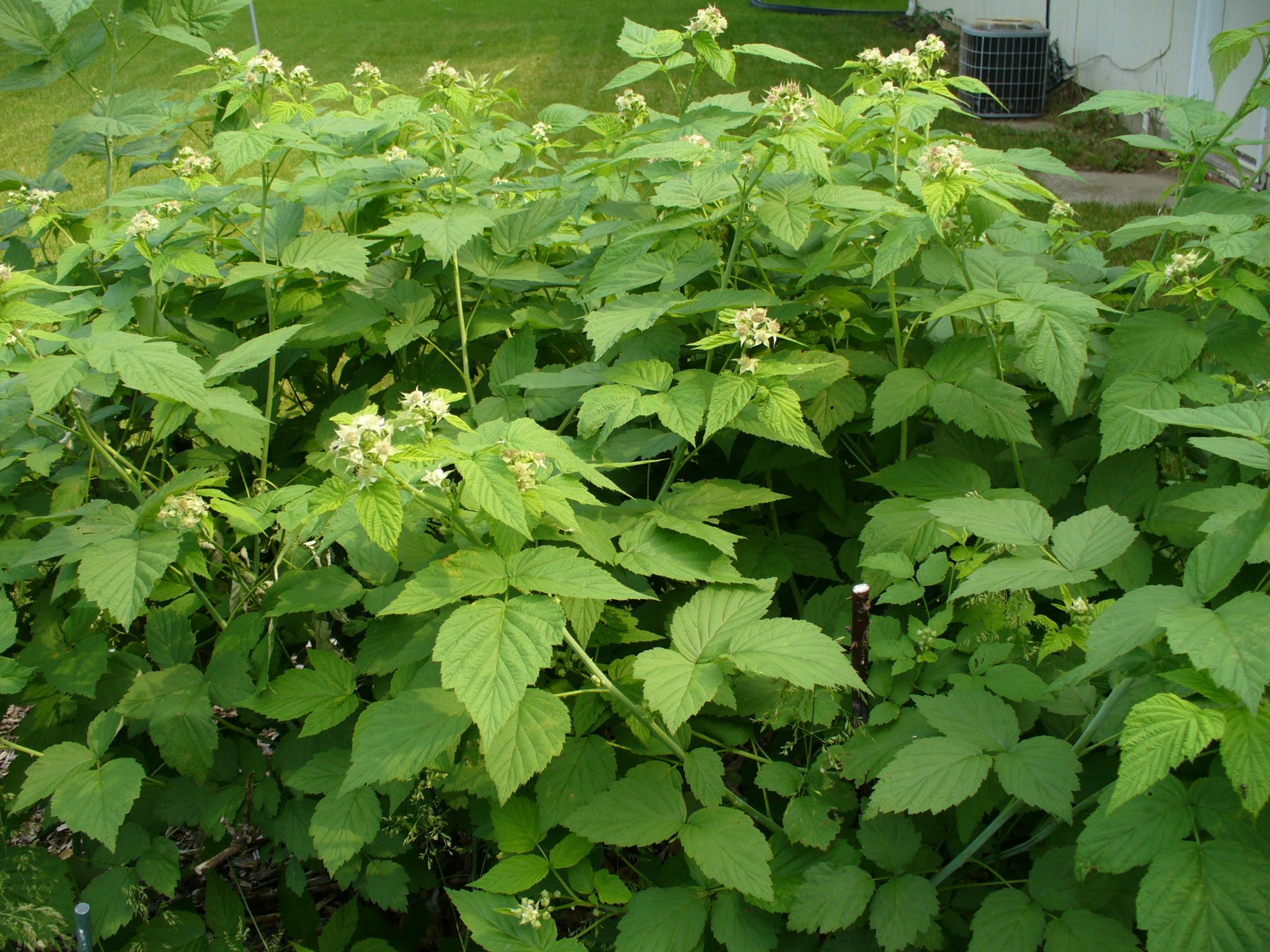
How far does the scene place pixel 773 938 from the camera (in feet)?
4.33

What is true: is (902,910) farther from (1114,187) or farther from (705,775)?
(1114,187)

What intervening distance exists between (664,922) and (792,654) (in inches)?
14.7

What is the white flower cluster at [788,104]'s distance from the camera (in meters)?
1.64

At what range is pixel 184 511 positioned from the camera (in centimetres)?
155

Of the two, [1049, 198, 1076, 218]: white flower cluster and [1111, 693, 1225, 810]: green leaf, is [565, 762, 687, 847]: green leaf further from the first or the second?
[1049, 198, 1076, 218]: white flower cluster

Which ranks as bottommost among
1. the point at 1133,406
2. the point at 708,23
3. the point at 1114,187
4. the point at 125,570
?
the point at 1114,187

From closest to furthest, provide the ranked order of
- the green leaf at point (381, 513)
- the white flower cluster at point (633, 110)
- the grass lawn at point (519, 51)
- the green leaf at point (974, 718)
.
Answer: the green leaf at point (381, 513), the green leaf at point (974, 718), the white flower cluster at point (633, 110), the grass lawn at point (519, 51)

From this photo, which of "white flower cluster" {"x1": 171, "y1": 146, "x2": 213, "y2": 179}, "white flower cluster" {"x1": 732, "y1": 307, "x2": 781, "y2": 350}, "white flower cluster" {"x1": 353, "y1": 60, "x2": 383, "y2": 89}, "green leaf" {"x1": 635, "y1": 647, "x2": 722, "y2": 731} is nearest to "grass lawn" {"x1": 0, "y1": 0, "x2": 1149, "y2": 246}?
"white flower cluster" {"x1": 353, "y1": 60, "x2": 383, "y2": 89}

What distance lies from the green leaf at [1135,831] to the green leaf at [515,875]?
2.16 ft

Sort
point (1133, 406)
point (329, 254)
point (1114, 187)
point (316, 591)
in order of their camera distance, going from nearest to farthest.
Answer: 1. point (1133, 406)
2. point (316, 591)
3. point (329, 254)
4. point (1114, 187)

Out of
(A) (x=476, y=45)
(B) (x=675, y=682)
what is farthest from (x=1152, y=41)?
(B) (x=675, y=682)

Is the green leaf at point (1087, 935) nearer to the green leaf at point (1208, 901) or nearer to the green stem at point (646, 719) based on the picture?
the green leaf at point (1208, 901)

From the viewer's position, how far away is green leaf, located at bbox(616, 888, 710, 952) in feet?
4.20

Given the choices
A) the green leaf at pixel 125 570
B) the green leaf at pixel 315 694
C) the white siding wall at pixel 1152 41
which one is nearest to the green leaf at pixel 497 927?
the green leaf at pixel 315 694
